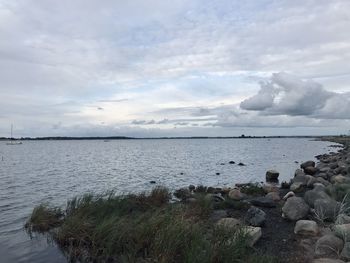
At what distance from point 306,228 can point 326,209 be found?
1.94 m

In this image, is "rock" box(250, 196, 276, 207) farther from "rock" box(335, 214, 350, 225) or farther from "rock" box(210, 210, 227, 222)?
"rock" box(335, 214, 350, 225)

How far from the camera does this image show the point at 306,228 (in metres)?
12.1

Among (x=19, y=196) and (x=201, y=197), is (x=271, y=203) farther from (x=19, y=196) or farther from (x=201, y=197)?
(x=19, y=196)

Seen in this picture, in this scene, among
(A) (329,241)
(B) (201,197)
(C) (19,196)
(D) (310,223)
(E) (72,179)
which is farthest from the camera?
(E) (72,179)

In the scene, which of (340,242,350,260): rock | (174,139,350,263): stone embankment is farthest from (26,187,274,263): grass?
(340,242,350,260): rock

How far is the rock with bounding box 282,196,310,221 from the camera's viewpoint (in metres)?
14.0

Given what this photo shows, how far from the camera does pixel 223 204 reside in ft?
55.5

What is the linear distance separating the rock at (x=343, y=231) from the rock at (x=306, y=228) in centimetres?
100

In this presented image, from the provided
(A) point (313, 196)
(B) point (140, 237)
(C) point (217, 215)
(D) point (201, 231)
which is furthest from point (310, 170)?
(B) point (140, 237)

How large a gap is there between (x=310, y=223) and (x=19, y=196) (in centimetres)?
1730

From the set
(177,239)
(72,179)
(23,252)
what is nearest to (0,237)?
(23,252)

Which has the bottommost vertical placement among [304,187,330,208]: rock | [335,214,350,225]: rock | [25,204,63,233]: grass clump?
[25,204,63,233]: grass clump

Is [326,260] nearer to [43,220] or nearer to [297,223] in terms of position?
[297,223]

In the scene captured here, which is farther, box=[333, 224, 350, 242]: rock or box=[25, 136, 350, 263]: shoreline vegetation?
box=[333, 224, 350, 242]: rock
